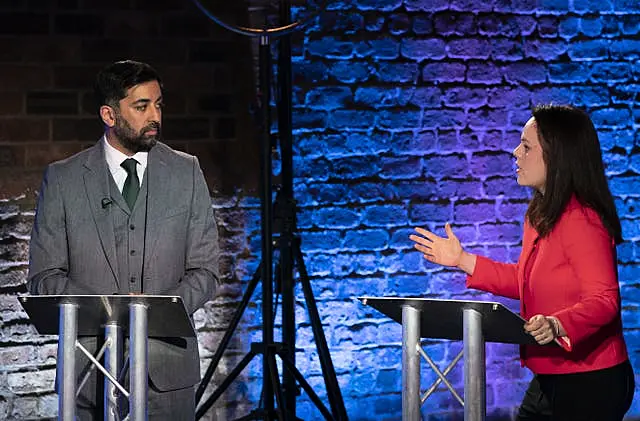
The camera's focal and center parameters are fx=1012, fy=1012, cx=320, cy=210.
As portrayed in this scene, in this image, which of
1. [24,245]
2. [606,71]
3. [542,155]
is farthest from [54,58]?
[606,71]

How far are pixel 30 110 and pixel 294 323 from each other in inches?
57.7

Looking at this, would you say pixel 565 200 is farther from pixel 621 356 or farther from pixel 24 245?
pixel 24 245

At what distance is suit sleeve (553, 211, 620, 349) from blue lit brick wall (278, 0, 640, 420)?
181 cm

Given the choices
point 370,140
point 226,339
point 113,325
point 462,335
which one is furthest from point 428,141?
point 113,325

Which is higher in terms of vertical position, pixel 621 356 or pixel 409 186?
pixel 409 186

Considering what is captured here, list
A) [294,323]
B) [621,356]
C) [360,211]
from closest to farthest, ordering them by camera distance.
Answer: [621,356] → [294,323] → [360,211]

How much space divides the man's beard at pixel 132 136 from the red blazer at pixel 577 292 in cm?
127

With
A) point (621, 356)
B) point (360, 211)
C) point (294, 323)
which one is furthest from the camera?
point (360, 211)

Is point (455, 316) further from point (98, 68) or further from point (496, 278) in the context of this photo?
point (98, 68)

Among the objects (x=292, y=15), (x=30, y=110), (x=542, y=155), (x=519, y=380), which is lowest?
(x=519, y=380)

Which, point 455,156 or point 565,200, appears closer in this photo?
point 565,200

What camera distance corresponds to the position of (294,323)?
4367 mm

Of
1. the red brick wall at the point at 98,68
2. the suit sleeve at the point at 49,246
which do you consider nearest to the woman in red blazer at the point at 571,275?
the suit sleeve at the point at 49,246

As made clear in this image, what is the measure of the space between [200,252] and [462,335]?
2.94 ft
